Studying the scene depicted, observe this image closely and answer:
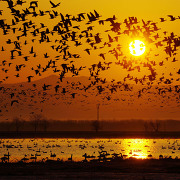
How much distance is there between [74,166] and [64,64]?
8.87 m

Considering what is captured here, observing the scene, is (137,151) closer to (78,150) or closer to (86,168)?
(78,150)

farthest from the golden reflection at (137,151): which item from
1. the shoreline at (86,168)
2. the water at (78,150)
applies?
the shoreline at (86,168)

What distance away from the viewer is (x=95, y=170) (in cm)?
3703

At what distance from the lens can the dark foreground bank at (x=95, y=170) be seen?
33.3 m

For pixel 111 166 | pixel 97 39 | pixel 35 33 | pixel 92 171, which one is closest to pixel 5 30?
pixel 35 33

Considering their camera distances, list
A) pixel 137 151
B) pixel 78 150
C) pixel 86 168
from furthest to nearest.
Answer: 1. pixel 78 150
2. pixel 137 151
3. pixel 86 168

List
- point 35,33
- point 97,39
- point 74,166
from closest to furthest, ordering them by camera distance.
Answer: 1. point 97,39
2. point 35,33
3. point 74,166

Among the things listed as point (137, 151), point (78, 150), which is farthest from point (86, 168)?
point (78, 150)

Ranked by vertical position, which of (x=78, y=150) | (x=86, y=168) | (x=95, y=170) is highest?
(x=78, y=150)

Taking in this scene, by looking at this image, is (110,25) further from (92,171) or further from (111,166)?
(111,166)

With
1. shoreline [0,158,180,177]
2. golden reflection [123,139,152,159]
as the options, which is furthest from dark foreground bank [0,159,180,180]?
golden reflection [123,139,152,159]

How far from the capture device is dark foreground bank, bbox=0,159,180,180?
33.3 meters

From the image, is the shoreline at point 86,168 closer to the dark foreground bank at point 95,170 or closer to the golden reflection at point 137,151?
the dark foreground bank at point 95,170

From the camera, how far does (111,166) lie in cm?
3997
